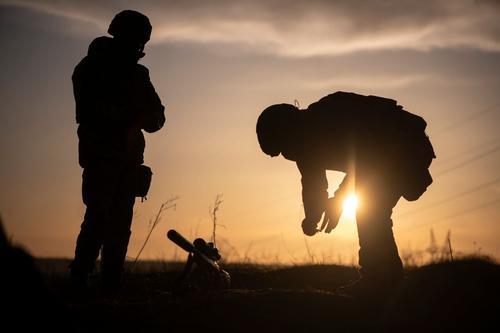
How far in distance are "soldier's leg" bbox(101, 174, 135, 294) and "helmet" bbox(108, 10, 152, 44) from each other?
144 centimetres

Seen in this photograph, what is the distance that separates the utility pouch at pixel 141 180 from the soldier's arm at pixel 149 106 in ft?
1.37

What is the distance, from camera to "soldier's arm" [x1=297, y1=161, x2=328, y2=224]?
243 inches

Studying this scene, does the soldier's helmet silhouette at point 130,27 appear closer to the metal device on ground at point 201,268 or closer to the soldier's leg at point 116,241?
the soldier's leg at point 116,241

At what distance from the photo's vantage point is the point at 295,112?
630 centimetres

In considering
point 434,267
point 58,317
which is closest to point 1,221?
point 58,317

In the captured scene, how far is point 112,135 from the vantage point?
6457mm

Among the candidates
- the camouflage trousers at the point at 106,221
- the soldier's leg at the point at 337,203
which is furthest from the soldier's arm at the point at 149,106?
the soldier's leg at the point at 337,203

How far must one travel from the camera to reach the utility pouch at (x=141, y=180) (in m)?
6.68

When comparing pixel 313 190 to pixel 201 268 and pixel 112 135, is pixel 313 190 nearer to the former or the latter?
pixel 201 268

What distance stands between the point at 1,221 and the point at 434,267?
4.38 metres

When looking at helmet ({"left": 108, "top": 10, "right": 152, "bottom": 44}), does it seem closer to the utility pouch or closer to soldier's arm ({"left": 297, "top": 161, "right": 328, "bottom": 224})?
the utility pouch

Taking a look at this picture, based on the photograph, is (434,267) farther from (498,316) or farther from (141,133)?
(141,133)

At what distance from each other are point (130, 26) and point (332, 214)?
109 inches

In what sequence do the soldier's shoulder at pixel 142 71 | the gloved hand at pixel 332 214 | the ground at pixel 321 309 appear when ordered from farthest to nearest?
1. the soldier's shoulder at pixel 142 71
2. the gloved hand at pixel 332 214
3. the ground at pixel 321 309
